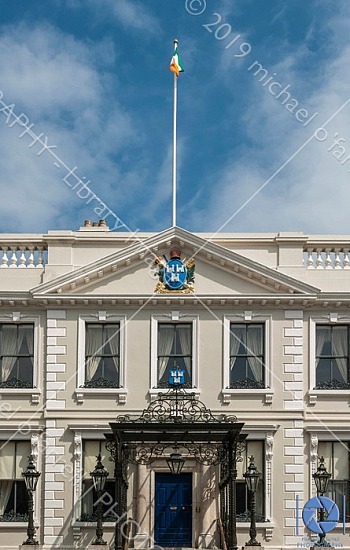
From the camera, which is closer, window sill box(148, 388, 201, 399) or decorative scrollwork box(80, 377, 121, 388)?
window sill box(148, 388, 201, 399)

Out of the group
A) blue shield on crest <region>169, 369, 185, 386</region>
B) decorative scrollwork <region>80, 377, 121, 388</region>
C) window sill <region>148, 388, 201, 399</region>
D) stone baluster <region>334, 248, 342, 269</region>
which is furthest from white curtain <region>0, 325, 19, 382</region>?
stone baluster <region>334, 248, 342, 269</region>

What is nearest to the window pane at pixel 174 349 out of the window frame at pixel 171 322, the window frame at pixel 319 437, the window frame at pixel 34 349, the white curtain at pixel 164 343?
the white curtain at pixel 164 343

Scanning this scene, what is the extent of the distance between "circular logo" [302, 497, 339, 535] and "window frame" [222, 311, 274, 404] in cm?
339

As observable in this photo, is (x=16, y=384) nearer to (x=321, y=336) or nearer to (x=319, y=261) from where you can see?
(x=321, y=336)

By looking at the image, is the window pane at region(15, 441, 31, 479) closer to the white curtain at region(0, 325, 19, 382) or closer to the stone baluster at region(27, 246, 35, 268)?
the white curtain at region(0, 325, 19, 382)

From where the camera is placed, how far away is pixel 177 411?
2881cm

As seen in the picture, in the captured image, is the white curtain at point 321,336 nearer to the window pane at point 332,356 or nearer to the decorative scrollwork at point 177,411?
the window pane at point 332,356

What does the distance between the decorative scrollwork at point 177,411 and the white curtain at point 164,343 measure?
2.90 feet

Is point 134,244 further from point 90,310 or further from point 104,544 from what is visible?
point 104,544

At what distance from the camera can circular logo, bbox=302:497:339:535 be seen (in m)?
27.8

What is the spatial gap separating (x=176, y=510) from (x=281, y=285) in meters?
6.70

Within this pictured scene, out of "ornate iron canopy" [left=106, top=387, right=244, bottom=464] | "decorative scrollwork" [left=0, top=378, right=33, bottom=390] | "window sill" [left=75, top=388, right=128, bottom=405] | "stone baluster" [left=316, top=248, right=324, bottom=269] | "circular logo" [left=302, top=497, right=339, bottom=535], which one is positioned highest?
"stone baluster" [left=316, top=248, right=324, bottom=269]

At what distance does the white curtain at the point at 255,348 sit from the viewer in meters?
30.8

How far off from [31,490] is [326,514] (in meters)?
7.49
